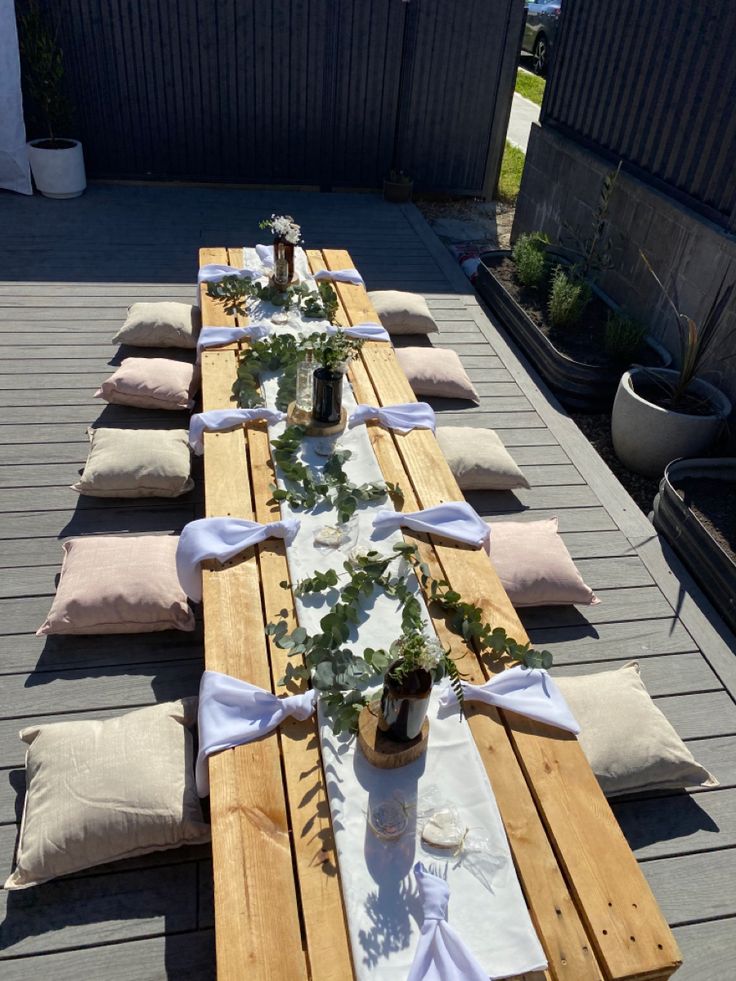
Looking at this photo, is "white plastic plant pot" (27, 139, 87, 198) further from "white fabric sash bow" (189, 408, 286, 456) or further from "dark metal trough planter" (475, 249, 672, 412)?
"white fabric sash bow" (189, 408, 286, 456)

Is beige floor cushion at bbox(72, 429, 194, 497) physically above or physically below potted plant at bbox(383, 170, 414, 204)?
above

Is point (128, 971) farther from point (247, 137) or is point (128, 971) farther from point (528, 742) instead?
point (247, 137)

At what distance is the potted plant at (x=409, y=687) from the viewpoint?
1800mm

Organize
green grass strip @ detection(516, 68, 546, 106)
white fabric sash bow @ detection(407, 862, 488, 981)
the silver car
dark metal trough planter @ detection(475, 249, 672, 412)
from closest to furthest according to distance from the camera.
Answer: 1. white fabric sash bow @ detection(407, 862, 488, 981)
2. dark metal trough planter @ detection(475, 249, 672, 412)
3. green grass strip @ detection(516, 68, 546, 106)
4. the silver car

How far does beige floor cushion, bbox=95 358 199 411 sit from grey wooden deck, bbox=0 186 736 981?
0.33ft

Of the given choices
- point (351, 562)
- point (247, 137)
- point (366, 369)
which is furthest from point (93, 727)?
point (247, 137)

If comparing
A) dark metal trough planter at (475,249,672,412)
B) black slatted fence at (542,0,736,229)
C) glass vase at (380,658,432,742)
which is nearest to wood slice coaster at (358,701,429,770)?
glass vase at (380,658,432,742)

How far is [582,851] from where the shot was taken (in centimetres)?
185

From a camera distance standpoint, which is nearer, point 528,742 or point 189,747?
point 528,742

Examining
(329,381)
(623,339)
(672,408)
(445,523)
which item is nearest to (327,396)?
(329,381)

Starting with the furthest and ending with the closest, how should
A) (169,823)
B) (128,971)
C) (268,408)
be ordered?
(268,408), (169,823), (128,971)

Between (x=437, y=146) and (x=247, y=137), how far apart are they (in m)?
1.90

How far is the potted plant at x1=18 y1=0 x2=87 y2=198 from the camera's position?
668cm

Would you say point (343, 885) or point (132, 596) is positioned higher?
point (343, 885)
